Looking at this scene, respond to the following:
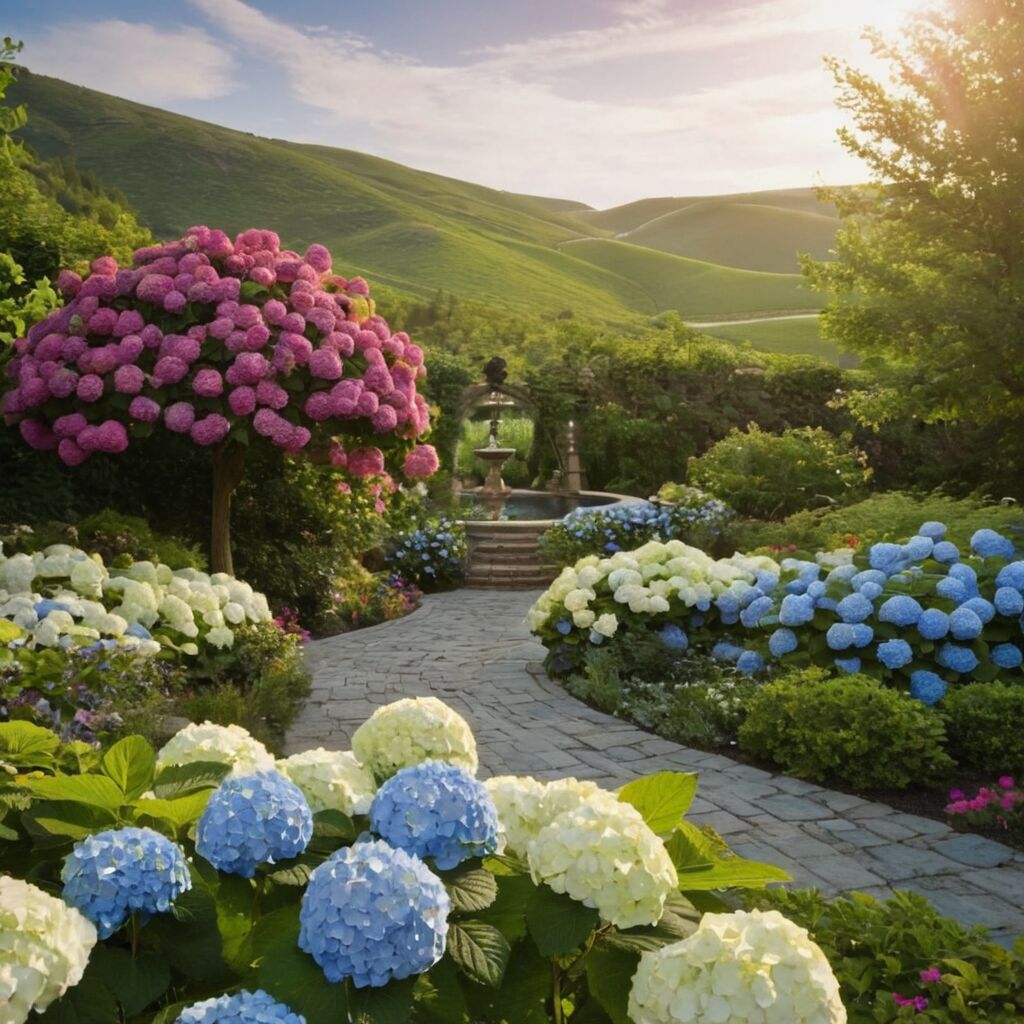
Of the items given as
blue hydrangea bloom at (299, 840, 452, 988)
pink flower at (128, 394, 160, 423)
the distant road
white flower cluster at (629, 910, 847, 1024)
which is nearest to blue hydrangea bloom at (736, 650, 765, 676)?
pink flower at (128, 394, 160, 423)

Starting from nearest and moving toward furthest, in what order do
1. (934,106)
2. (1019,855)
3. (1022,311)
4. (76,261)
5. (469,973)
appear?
(469,973) < (1019,855) < (76,261) < (1022,311) < (934,106)

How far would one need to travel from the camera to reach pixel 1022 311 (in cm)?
1112

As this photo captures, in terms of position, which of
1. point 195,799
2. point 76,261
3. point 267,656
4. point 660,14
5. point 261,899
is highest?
point 660,14

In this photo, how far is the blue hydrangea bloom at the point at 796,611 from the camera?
5.58m

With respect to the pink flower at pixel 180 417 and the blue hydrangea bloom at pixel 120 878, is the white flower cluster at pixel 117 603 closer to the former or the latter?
the pink flower at pixel 180 417

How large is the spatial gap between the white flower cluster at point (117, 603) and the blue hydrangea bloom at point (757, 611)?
316 centimetres

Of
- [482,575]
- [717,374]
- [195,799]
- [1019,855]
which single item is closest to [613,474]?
[717,374]

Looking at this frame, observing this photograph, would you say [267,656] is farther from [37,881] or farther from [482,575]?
[482,575]

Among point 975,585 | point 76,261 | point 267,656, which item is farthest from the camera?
point 76,261

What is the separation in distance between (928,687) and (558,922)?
4.40m

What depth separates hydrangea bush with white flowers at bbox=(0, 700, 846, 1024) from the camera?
111 cm

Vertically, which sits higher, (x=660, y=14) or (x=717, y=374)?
(x=660, y=14)

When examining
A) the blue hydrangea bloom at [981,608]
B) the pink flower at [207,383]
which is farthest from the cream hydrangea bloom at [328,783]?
the pink flower at [207,383]

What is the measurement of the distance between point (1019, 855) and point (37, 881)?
3699mm
